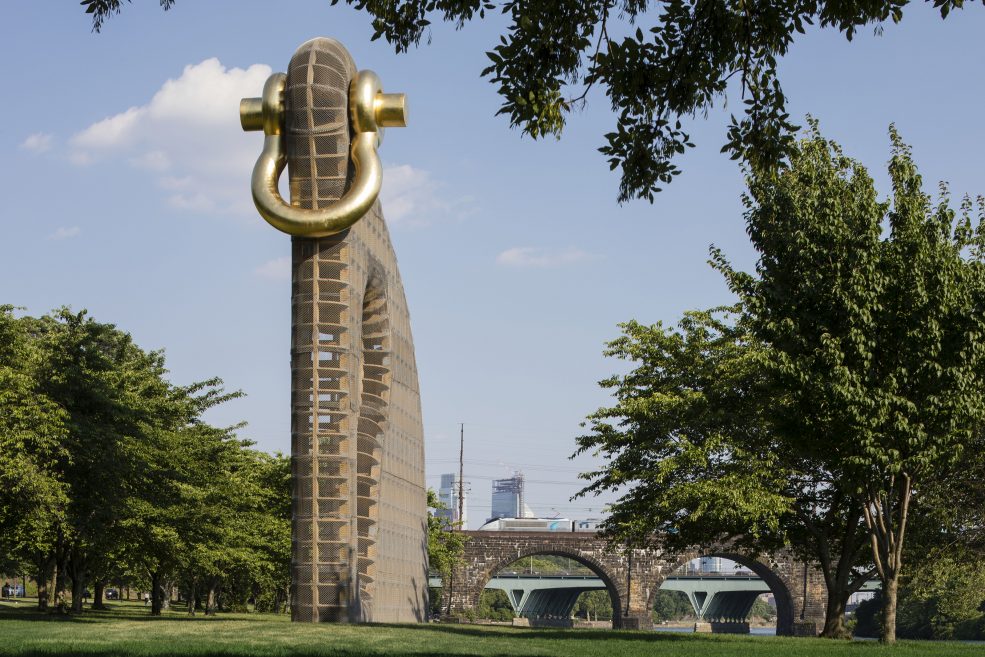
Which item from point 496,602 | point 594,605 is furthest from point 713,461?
point 594,605

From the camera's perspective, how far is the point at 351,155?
31.4 m

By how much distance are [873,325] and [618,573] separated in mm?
61560

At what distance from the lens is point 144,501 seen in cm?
3484

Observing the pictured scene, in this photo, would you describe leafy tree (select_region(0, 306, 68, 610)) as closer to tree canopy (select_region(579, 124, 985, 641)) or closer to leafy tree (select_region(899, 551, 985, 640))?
tree canopy (select_region(579, 124, 985, 641))

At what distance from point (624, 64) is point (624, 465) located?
26.5 metres

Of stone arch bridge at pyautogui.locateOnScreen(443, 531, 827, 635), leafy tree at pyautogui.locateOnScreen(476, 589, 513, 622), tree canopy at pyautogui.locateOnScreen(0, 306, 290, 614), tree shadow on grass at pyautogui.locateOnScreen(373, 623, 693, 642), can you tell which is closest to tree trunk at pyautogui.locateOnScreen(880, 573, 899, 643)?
tree shadow on grass at pyautogui.locateOnScreen(373, 623, 693, 642)

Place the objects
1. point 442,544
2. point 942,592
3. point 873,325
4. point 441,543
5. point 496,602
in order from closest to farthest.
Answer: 1. point 873,325
2. point 942,592
3. point 442,544
4. point 441,543
5. point 496,602

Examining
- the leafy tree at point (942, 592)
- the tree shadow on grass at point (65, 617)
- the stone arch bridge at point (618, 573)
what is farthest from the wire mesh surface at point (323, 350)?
the stone arch bridge at point (618, 573)

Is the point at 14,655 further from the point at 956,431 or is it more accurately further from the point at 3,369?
the point at 956,431

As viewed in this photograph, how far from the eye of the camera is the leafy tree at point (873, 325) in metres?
24.8

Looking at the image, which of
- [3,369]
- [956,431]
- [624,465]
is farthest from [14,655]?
[624,465]

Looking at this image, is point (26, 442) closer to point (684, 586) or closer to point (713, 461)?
point (713, 461)

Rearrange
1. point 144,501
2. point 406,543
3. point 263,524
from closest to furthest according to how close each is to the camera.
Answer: point 144,501 < point 406,543 < point 263,524

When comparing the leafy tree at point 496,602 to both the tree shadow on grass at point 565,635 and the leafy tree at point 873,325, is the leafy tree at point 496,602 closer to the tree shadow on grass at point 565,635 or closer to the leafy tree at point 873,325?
the tree shadow on grass at point 565,635
